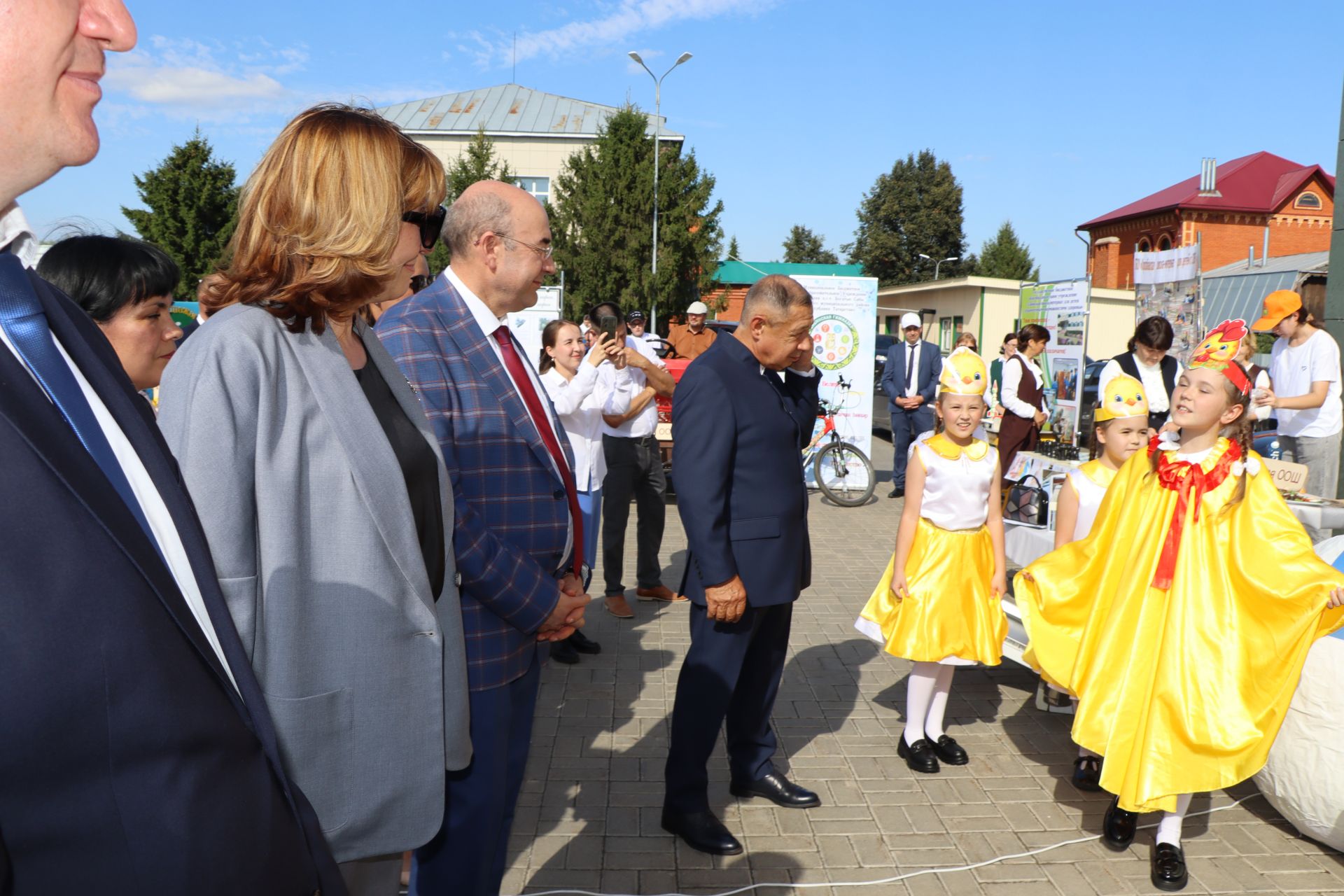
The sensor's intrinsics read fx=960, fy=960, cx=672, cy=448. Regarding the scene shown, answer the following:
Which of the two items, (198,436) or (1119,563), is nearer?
(198,436)

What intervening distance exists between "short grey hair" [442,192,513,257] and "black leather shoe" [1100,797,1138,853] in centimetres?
308

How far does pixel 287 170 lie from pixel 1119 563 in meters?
3.37

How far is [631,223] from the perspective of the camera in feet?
117

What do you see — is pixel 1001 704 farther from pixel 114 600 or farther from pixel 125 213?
pixel 125 213

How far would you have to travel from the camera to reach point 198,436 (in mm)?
1495

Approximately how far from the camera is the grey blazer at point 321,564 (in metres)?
1.52

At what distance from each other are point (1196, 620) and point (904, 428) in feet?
28.7

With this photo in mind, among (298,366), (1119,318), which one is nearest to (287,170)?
(298,366)

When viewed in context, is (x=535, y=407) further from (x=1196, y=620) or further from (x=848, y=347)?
→ (x=848, y=347)

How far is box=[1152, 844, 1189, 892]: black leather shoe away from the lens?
3.37 m

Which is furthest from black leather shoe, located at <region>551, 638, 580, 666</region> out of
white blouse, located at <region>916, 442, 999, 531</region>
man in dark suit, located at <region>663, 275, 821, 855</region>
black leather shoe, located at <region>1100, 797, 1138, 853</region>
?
black leather shoe, located at <region>1100, 797, 1138, 853</region>

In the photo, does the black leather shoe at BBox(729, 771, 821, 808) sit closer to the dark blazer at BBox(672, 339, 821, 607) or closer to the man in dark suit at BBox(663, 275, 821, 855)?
the man in dark suit at BBox(663, 275, 821, 855)

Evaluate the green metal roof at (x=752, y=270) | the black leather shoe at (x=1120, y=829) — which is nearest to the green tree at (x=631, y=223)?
the green metal roof at (x=752, y=270)

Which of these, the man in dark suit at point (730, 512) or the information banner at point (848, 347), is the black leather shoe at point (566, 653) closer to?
the man in dark suit at point (730, 512)
